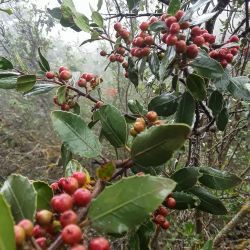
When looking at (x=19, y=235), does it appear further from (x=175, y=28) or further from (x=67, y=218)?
(x=175, y=28)

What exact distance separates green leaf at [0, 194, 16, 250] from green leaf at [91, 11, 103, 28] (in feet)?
3.31

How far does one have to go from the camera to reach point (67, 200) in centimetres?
50

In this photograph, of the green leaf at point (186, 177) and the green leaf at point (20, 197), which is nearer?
the green leaf at point (20, 197)

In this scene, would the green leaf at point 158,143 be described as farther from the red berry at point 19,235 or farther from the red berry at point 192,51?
the red berry at point 192,51

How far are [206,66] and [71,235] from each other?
674 mm

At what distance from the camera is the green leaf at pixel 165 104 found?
113cm

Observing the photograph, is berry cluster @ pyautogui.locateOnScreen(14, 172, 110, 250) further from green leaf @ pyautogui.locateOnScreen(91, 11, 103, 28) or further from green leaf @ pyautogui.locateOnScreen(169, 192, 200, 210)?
green leaf @ pyautogui.locateOnScreen(91, 11, 103, 28)

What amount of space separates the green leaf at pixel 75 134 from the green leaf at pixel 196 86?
0.35 metres

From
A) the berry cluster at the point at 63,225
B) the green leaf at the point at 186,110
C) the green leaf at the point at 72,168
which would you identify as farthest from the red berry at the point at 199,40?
the berry cluster at the point at 63,225

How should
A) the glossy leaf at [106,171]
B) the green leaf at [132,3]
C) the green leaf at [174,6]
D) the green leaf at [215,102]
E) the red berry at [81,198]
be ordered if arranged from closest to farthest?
the red berry at [81,198]
the glossy leaf at [106,171]
the green leaf at [174,6]
the green leaf at [215,102]
the green leaf at [132,3]

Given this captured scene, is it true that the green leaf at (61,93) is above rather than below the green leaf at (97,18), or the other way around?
below

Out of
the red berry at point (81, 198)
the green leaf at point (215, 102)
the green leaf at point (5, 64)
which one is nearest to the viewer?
the red berry at point (81, 198)

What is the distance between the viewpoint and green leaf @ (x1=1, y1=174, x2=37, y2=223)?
0.51m

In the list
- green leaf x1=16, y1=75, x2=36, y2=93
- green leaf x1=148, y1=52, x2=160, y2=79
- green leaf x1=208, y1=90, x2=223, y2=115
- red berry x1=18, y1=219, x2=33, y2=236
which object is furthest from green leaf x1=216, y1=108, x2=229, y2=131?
red berry x1=18, y1=219, x2=33, y2=236
